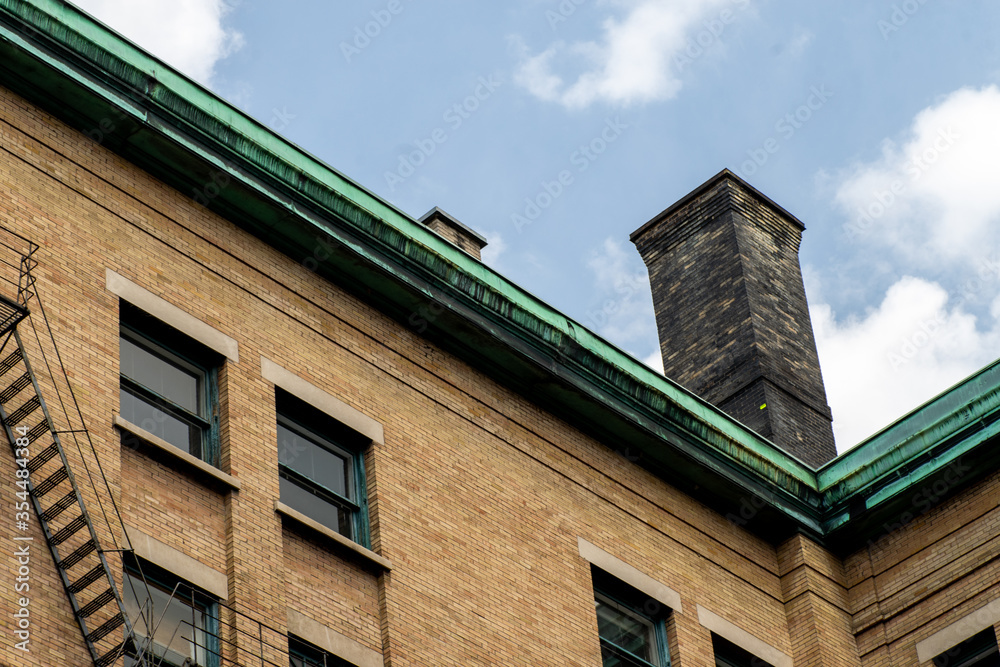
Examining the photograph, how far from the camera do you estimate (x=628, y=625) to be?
2155 cm

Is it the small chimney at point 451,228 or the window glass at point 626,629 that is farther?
the small chimney at point 451,228

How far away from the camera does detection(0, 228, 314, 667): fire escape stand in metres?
15.3

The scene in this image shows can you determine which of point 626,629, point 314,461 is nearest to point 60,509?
point 314,461

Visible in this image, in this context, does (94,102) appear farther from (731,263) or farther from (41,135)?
(731,263)

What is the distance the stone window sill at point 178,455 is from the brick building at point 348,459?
37 mm

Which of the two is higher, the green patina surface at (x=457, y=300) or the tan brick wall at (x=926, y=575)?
the green patina surface at (x=457, y=300)

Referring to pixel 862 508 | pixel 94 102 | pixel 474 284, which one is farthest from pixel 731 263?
pixel 94 102

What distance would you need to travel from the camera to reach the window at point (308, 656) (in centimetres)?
1731

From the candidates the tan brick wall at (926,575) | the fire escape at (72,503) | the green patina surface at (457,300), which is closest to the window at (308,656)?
the fire escape at (72,503)

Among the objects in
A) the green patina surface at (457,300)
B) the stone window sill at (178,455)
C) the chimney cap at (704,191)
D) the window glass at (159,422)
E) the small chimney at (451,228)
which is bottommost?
the stone window sill at (178,455)

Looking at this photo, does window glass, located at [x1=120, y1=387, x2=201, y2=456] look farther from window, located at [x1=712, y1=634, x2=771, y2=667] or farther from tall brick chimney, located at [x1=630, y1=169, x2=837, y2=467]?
tall brick chimney, located at [x1=630, y1=169, x2=837, y2=467]

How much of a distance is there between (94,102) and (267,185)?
2193 mm

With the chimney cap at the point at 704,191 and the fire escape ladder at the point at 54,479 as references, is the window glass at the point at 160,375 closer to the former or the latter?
the fire escape ladder at the point at 54,479

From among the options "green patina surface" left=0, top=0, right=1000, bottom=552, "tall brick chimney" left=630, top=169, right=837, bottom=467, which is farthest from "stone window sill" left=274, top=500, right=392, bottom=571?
"tall brick chimney" left=630, top=169, right=837, bottom=467
